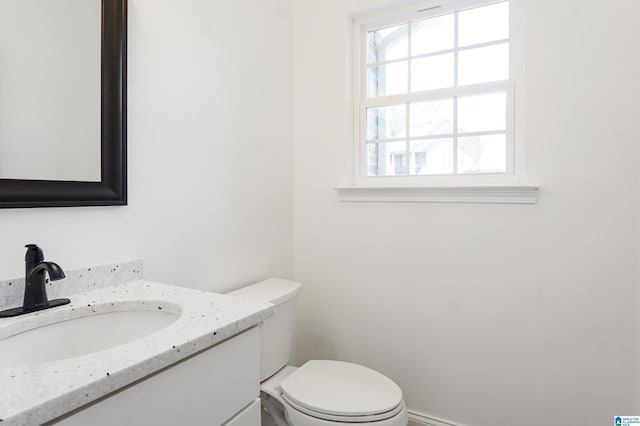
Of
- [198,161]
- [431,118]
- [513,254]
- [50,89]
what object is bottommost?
[513,254]

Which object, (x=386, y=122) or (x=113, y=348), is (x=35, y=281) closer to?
(x=113, y=348)

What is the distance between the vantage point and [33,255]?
85 centimetres

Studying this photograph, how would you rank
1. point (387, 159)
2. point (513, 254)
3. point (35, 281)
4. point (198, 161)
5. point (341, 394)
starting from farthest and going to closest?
1. point (387, 159)
2. point (513, 254)
3. point (198, 161)
4. point (341, 394)
5. point (35, 281)

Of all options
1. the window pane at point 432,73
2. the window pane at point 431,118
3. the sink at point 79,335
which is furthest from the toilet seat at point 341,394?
the window pane at point 432,73

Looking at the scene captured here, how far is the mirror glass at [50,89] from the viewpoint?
881 mm

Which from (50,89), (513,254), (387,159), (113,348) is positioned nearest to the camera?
(113,348)

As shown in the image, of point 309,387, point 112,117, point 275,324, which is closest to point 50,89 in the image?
point 112,117

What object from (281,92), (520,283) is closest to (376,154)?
(281,92)

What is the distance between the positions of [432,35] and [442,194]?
2.64 feet

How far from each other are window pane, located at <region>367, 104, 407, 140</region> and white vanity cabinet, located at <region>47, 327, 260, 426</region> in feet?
4.33

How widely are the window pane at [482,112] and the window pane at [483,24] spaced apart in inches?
10.5

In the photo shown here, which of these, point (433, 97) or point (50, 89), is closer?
point (50, 89)

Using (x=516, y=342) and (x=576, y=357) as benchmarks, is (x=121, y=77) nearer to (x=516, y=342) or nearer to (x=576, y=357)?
(x=516, y=342)

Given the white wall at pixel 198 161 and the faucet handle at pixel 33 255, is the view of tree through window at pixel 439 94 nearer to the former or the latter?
the white wall at pixel 198 161
